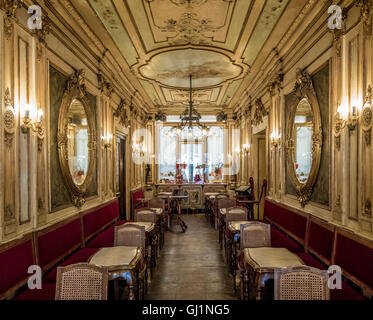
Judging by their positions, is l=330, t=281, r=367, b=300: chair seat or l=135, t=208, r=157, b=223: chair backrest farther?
l=135, t=208, r=157, b=223: chair backrest

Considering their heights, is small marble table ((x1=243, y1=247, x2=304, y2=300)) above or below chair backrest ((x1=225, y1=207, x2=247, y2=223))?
below

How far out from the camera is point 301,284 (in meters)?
2.10

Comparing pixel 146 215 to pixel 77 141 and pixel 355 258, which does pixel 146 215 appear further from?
pixel 355 258

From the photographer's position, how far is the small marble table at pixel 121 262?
2.72m

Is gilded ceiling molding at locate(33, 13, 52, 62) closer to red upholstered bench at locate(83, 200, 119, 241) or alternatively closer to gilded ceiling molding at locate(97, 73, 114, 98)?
gilded ceiling molding at locate(97, 73, 114, 98)

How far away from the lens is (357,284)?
8.84 ft

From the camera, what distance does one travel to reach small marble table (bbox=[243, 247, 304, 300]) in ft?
8.70

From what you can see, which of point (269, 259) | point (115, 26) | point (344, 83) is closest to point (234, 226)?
point (269, 259)

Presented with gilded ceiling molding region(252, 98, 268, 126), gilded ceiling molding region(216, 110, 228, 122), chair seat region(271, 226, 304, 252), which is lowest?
chair seat region(271, 226, 304, 252)

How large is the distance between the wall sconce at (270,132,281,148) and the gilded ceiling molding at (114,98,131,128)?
3890 millimetres

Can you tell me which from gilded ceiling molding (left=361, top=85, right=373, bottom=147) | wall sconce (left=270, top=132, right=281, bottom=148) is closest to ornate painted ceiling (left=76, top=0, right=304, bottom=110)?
wall sconce (left=270, top=132, right=281, bottom=148)

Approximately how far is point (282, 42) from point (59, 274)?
5.14m
